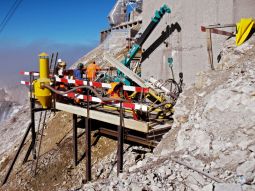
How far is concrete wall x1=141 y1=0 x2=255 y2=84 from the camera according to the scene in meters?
9.44

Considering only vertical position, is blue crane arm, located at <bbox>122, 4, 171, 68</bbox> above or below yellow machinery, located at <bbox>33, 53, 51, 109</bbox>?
above

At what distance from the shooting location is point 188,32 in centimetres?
1084

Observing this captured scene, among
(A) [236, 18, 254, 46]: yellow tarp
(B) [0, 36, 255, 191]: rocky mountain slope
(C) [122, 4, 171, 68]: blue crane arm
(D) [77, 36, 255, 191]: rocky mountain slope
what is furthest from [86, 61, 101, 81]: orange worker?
(D) [77, 36, 255, 191]: rocky mountain slope

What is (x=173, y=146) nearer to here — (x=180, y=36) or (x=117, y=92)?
(x=117, y=92)

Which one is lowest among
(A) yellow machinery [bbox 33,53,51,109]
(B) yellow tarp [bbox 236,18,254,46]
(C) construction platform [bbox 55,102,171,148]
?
(C) construction platform [bbox 55,102,171,148]

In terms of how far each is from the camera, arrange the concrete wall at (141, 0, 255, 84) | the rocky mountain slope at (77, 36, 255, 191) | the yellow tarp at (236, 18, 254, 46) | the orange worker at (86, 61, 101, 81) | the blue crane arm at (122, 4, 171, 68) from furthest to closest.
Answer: the orange worker at (86, 61, 101, 81)
the blue crane arm at (122, 4, 171, 68)
the concrete wall at (141, 0, 255, 84)
the yellow tarp at (236, 18, 254, 46)
the rocky mountain slope at (77, 36, 255, 191)

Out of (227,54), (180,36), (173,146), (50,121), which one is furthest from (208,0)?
(50,121)

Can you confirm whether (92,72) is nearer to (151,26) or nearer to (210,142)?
(151,26)

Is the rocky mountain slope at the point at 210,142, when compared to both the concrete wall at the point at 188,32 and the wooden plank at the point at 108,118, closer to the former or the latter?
the wooden plank at the point at 108,118

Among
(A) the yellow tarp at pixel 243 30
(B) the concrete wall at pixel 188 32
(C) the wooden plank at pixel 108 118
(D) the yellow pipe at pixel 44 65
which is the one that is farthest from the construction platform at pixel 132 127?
(A) the yellow tarp at pixel 243 30

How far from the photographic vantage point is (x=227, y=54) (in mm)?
8023

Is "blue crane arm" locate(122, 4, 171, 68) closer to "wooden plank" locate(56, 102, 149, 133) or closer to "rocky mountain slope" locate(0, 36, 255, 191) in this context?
"wooden plank" locate(56, 102, 149, 133)

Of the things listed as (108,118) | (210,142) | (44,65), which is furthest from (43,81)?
(210,142)

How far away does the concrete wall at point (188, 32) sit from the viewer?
9438 mm
